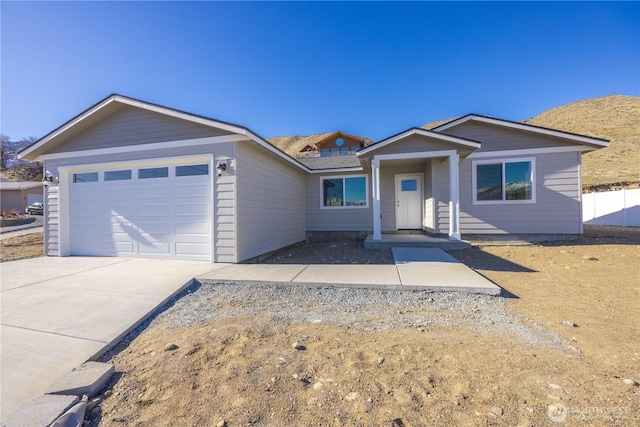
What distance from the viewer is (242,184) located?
6051 millimetres

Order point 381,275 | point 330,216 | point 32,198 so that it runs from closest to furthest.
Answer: point 381,275
point 330,216
point 32,198

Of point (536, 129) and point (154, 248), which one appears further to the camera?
point (536, 129)

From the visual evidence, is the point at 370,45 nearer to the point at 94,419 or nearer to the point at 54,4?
the point at 54,4

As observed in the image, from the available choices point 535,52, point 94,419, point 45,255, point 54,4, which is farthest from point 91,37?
point 535,52

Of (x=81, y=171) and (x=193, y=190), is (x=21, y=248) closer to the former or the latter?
(x=81, y=171)

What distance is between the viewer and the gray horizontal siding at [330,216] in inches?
404

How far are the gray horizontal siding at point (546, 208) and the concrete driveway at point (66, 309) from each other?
27.6 feet

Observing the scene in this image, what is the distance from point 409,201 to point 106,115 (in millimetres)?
9871

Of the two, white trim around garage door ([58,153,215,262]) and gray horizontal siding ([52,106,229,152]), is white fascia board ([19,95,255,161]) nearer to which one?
gray horizontal siding ([52,106,229,152])

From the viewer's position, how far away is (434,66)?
40.8ft

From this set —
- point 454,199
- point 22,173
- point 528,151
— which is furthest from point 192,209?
point 22,173

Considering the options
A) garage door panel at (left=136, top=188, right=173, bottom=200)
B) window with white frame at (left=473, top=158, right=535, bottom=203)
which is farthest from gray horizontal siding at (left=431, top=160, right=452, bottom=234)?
garage door panel at (left=136, top=188, right=173, bottom=200)

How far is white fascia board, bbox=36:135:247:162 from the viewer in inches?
231

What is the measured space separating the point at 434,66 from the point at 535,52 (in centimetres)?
378
